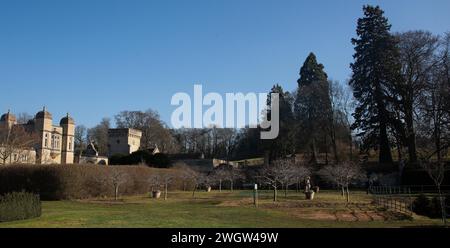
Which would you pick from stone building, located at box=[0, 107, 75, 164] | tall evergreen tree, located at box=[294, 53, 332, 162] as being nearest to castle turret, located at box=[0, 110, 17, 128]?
stone building, located at box=[0, 107, 75, 164]

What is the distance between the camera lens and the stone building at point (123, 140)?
85688 millimetres

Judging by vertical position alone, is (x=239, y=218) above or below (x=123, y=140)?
below

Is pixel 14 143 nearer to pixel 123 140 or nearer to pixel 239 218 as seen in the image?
pixel 123 140

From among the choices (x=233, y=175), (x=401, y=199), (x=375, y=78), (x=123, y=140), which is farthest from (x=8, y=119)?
(x=401, y=199)

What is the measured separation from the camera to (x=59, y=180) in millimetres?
38438

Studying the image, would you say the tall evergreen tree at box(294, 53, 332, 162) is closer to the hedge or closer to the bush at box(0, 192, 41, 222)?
the hedge

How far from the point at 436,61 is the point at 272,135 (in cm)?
2576

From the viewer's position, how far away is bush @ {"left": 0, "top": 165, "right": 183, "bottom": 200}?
3853cm

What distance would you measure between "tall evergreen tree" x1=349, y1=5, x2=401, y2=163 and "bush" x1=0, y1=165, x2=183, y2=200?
29.9 metres

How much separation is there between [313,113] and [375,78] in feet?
37.0

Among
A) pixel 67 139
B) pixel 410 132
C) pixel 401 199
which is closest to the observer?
pixel 401 199

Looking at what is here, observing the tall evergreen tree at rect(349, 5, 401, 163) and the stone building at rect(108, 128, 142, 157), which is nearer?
the tall evergreen tree at rect(349, 5, 401, 163)

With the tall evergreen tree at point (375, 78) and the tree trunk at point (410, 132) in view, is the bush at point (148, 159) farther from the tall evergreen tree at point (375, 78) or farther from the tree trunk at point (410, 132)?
the tree trunk at point (410, 132)
